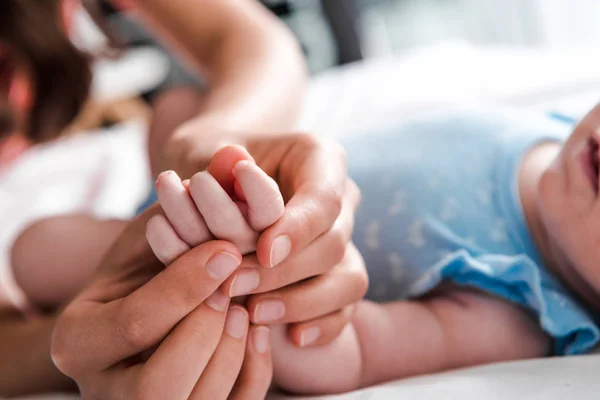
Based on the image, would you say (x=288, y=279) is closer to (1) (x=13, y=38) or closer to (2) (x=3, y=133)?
(1) (x=13, y=38)

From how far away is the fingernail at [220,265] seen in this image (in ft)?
1.37

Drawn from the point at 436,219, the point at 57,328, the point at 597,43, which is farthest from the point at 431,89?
the point at 597,43

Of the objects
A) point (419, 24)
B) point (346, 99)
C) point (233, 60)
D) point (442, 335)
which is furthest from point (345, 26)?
point (442, 335)

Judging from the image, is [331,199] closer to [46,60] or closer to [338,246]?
[338,246]

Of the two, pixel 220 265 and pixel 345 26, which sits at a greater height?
pixel 220 265

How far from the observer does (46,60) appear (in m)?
1.41

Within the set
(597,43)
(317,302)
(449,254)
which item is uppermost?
(317,302)

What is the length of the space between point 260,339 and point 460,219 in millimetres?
311

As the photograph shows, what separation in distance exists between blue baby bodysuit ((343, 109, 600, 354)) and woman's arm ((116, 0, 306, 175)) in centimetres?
15

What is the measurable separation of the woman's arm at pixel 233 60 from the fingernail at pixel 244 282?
0.62 ft

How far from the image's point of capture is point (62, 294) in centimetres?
80

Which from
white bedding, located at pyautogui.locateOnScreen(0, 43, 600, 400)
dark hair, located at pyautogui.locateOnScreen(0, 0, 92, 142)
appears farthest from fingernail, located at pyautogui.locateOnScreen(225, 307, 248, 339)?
dark hair, located at pyautogui.locateOnScreen(0, 0, 92, 142)

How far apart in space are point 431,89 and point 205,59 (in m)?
0.44

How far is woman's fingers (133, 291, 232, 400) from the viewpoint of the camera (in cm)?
42
